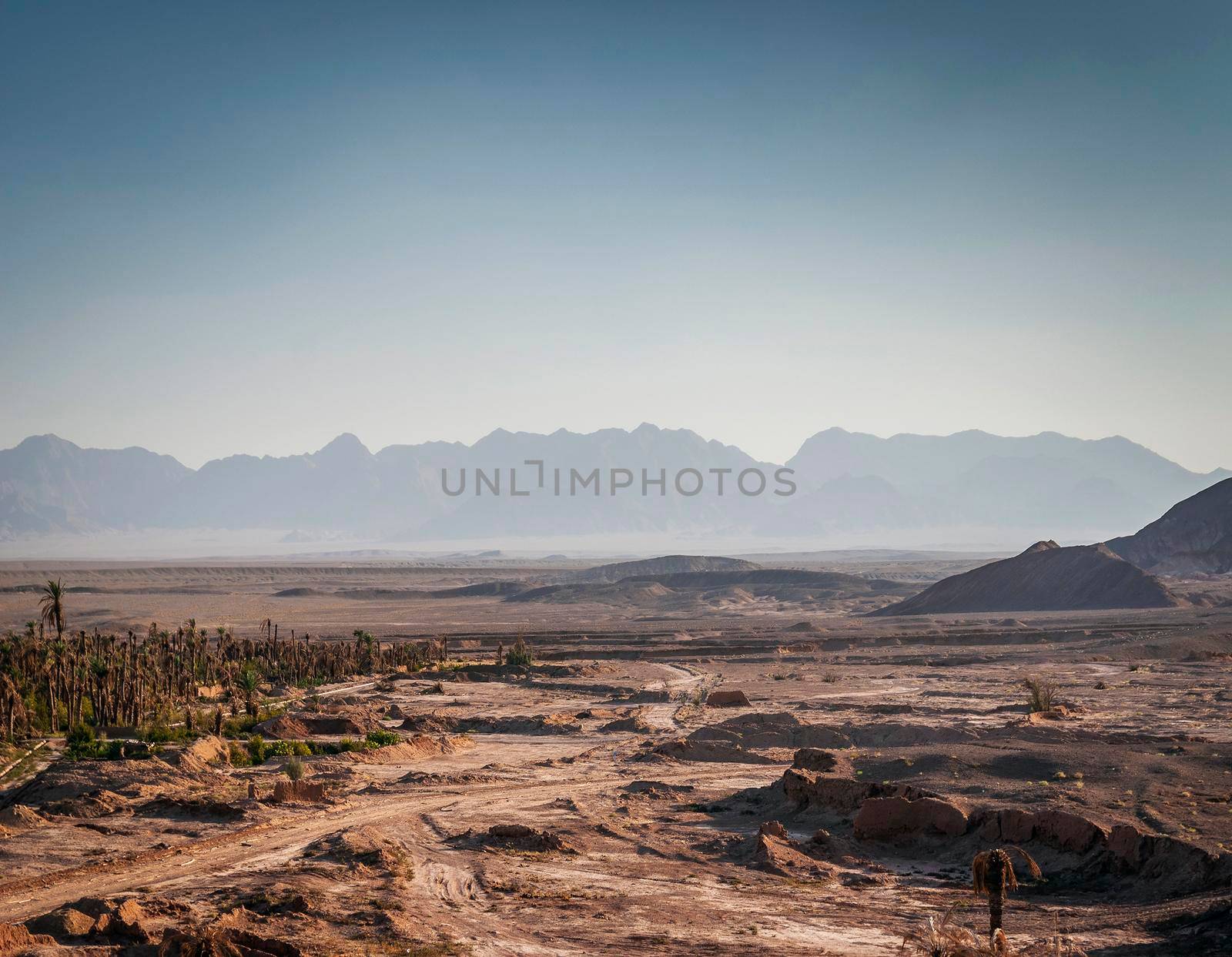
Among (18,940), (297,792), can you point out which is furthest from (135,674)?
(18,940)

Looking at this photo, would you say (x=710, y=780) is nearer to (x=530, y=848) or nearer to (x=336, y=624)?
(x=530, y=848)

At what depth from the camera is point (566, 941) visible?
50.3ft

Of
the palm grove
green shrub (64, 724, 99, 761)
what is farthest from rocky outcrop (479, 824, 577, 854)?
the palm grove

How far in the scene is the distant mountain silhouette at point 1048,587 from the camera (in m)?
107

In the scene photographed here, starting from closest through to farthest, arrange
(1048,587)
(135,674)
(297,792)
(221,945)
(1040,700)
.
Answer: (221,945) → (297,792) → (1040,700) → (135,674) → (1048,587)

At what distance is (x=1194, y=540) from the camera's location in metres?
140

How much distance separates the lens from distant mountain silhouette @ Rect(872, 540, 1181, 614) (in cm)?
10669

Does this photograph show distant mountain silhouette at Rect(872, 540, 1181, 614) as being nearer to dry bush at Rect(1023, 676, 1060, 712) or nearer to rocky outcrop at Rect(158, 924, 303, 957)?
dry bush at Rect(1023, 676, 1060, 712)

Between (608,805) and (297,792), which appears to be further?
(297,792)

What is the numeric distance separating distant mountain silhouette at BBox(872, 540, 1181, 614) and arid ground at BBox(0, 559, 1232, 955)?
60.9 meters

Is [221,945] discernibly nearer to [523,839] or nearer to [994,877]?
[523,839]

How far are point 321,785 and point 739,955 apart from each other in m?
15.4

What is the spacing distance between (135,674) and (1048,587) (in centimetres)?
9957

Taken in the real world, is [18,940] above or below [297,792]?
above
